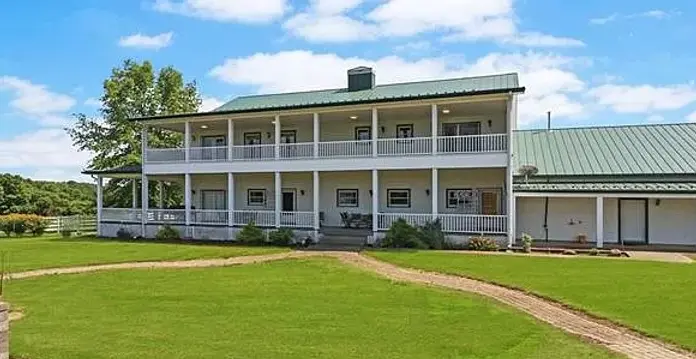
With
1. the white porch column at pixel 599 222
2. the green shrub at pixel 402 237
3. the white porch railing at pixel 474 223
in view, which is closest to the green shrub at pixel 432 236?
the green shrub at pixel 402 237

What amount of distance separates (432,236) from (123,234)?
15.9 meters

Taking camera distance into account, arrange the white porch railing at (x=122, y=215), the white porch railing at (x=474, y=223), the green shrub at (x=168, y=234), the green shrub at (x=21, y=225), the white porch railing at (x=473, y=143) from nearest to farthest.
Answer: the white porch railing at (x=474, y=223) → the white porch railing at (x=473, y=143) → the green shrub at (x=168, y=234) → the white porch railing at (x=122, y=215) → the green shrub at (x=21, y=225)

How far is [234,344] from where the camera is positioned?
7992 mm

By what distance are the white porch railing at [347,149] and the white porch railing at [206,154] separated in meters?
5.44

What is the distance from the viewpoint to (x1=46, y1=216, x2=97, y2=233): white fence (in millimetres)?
35125

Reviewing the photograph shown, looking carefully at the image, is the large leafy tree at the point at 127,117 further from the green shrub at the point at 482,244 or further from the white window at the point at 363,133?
the green shrub at the point at 482,244

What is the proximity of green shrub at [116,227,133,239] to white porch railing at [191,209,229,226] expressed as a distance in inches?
143

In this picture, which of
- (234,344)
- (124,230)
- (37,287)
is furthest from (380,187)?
(234,344)

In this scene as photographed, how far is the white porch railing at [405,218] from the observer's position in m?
23.3

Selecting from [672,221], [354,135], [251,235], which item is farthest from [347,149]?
[672,221]

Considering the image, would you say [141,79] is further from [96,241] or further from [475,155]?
[475,155]

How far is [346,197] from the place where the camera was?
27.6 metres

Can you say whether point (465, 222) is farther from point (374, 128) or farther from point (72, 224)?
point (72, 224)

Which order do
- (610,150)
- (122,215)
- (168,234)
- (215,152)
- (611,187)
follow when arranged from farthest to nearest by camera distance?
(122,215)
(215,152)
(168,234)
(610,150)
(611,187)
